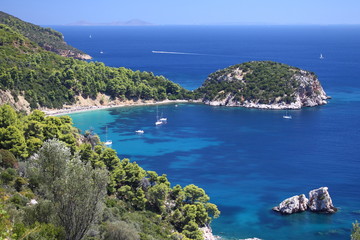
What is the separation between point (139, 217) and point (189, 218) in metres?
4.74

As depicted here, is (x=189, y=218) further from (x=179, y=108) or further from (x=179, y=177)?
(x=179, y=108)

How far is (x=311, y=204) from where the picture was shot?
153ft

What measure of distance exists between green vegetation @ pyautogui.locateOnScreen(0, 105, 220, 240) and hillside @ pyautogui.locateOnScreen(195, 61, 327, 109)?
1999 inches

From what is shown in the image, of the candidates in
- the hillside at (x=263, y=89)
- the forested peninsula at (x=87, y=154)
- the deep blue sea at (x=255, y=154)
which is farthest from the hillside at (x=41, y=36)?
the hillside at (x=263, y=89)

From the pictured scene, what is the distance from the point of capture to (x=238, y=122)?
8469cm

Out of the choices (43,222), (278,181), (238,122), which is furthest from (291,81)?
(43,222)

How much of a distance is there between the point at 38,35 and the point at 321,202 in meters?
131

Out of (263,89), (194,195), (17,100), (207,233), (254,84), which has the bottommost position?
(207,233)

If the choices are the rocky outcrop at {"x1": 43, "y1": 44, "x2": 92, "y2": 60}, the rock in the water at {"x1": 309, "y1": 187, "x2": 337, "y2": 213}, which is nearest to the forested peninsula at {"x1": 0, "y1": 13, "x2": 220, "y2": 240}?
the rock in the water at {"x1": 309, "y1": 187, "x2": 337, "y2": 213}

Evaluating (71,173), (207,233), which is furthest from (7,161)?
A: (71,173)

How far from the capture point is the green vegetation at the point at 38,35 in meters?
146

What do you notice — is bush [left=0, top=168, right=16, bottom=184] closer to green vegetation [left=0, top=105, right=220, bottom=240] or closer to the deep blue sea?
green vegetation [left=0, top=105, right=220, bottom=240]

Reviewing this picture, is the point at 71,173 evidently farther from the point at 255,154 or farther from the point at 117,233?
the point at 255,154

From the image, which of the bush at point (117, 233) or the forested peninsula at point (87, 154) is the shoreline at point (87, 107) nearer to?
the forested peninsula at point (87, 154)
